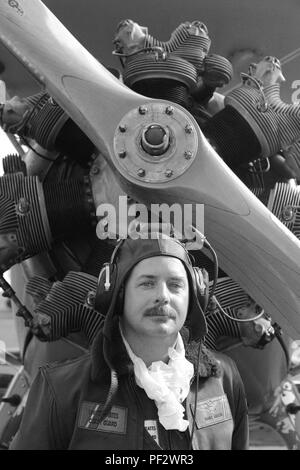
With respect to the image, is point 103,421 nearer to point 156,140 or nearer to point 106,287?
point 106,287

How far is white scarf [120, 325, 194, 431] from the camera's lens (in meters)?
2.45

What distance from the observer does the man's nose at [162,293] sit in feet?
8.20

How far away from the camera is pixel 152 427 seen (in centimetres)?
246

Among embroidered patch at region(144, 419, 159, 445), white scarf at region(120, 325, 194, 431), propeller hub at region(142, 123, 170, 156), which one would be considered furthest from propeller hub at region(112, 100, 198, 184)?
embroidered patch at region(144, 419, 159, 445)

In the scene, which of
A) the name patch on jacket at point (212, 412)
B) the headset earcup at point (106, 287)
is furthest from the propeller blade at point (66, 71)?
the name patch on jacket at point (212, 412)

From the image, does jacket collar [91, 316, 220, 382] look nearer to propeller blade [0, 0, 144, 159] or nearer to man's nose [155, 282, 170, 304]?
man's nose [155, 282, 170, 304]

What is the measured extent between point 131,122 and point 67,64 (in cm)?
45

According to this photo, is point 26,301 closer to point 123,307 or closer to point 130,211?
point 130,211

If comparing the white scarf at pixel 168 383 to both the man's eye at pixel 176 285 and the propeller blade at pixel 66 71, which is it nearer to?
the man's eye at pixel 176 285

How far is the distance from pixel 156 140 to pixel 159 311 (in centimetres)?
96

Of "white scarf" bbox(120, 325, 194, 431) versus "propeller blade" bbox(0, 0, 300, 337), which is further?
"propeller blade" bbox(0, 0, 300, 337)

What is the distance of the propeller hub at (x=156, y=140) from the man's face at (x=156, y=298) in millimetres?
752

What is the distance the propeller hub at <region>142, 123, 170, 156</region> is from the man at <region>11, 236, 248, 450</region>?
66 cm

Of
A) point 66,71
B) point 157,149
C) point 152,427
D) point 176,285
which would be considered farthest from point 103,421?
point 66,71
